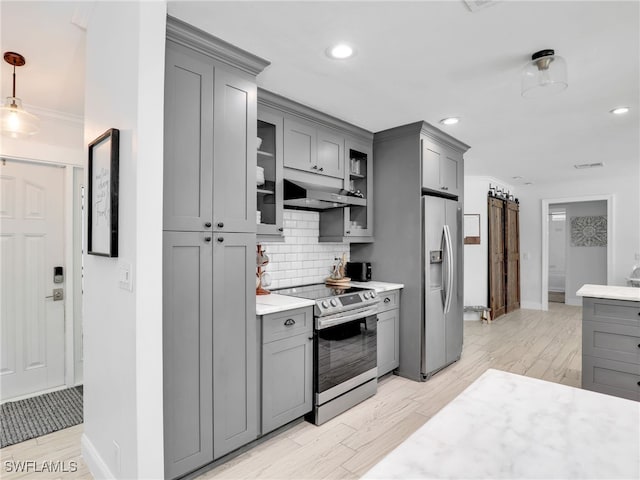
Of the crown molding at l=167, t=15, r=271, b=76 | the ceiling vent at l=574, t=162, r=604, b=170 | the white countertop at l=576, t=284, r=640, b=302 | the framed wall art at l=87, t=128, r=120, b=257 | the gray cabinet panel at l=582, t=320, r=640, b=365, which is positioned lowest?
the gray cabinet panel at l=582, t=320, r=640, b=365

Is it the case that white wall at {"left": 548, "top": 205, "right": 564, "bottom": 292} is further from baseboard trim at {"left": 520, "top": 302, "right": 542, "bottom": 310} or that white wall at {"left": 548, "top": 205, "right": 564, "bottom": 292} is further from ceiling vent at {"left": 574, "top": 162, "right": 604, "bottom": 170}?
ceiling vent at {"left": 574, "top": 162, "right": 604, "bottom": 170}

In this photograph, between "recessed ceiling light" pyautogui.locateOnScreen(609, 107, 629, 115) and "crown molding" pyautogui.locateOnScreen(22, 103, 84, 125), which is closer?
"recessed ceiling light" pyautogui.locateOnScreen(609, 107, 629, 115)

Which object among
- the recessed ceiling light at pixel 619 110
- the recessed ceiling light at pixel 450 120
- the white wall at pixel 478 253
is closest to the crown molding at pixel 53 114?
the recessed ceiling light at pixel 450 120

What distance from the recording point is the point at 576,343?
487 cm

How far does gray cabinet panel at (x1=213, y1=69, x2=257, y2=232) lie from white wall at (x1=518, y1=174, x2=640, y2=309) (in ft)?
20.0

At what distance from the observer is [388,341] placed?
11.5 ft

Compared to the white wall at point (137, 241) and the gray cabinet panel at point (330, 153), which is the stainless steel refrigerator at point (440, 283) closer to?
the gray cabinet panel at point (330, 153)

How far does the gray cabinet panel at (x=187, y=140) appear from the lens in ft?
6.24

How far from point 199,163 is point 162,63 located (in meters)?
0.53

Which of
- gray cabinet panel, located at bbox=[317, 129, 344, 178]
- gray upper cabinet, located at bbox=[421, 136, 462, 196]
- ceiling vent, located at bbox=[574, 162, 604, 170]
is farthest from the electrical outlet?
ceiling vent, located at bbox=[574, 162, 604, 170]

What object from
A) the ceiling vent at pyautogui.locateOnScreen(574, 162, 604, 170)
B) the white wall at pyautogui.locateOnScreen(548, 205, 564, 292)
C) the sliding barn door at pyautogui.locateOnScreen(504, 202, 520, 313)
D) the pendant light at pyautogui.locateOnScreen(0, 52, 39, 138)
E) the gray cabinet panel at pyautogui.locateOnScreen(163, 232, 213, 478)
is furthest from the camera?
the white wall at pyautogui.locateOnScreen(548, 205, 564, 292)

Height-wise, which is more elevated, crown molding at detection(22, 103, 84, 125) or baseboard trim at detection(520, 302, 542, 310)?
crown molding at detection(22, 103, 84, 125)

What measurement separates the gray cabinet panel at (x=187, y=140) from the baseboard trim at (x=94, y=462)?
1373 mm

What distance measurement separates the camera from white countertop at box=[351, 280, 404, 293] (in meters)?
3.36
